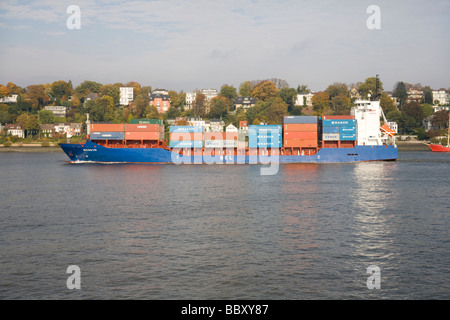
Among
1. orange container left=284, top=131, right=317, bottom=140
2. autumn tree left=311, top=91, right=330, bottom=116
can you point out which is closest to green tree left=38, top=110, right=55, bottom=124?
autumn tree left=311, top=91, right=330, bottom=116

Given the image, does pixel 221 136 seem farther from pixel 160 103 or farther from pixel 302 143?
pixel 160 103

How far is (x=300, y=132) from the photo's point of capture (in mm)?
71312

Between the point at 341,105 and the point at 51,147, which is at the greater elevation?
the point at 341,105

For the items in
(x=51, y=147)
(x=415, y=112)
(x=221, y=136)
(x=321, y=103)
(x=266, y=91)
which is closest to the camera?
(x=221, y=136)

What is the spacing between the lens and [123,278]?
16562 millimetres

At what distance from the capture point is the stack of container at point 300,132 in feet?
234

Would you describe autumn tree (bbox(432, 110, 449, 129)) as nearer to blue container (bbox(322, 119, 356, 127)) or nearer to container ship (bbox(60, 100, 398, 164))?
container ship (bbox(60, 100, 398, 164))

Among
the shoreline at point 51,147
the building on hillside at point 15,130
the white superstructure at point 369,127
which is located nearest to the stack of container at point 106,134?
the white superstructure at point 369,127

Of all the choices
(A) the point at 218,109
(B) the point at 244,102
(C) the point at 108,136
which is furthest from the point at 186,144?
(B) the point at 244,102

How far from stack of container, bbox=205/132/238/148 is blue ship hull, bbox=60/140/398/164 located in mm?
2179

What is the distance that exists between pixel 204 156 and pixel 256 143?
9748 millimetres

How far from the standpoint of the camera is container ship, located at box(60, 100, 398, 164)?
71.3 m

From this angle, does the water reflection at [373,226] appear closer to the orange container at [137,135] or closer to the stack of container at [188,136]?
the stack of container at [188,136]
